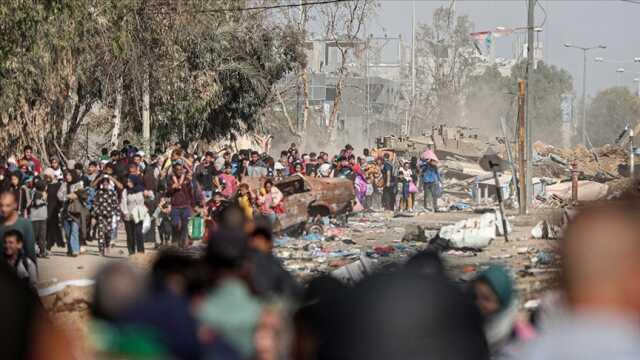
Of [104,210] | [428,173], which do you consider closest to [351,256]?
[104,210]

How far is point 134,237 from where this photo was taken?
18844 millimetres

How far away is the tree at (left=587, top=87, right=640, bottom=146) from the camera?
100500 millimetres

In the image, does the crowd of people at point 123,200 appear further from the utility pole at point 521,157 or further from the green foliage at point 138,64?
the utility pole at point 521,157

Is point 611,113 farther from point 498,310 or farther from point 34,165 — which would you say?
point 498,310

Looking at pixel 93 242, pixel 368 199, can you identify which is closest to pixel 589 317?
pixel 93 242

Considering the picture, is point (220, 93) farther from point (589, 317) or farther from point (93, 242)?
point (589, 317)

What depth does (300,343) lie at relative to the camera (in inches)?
168

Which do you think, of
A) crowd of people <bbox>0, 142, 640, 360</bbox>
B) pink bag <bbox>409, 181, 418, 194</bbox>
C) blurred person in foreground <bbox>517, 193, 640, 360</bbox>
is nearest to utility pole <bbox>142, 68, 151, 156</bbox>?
pink bag <bbox>409, 181, 418, 194</bbox>

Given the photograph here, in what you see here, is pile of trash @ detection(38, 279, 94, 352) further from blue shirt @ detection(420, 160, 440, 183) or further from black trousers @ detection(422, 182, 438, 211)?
black trousers @ detection(422, 182, 438, 211)

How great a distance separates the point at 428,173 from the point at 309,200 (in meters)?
7.80

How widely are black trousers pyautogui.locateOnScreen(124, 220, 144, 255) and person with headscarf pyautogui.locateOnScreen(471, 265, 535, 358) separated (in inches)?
532

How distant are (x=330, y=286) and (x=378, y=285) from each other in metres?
0.76

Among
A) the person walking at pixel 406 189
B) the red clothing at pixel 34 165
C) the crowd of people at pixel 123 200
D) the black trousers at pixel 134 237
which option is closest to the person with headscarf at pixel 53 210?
the crowd of people at pixel 123 200

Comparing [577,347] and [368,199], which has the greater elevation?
[577,347]
